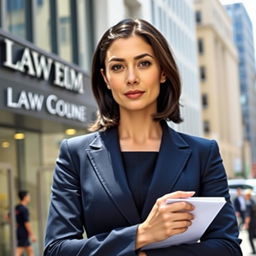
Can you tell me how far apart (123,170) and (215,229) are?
34 centimetres

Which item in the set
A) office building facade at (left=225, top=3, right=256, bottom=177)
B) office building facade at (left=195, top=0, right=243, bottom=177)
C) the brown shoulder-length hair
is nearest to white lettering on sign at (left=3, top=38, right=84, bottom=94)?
the brown shoulder-length hair

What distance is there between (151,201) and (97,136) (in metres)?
0.33

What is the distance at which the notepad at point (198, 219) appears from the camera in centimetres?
151

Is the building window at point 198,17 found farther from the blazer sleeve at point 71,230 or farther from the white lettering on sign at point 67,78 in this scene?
the blazer sleeve at point 71,230

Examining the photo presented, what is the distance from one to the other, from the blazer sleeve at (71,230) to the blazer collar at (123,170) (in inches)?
3.1

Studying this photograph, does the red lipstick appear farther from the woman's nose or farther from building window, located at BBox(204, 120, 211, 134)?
building window, located at BBox(204, 120, 211, 134)

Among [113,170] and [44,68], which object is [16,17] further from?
[113,170]

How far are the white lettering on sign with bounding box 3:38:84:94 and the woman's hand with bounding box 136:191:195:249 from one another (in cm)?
774

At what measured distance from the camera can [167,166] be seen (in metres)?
1.70

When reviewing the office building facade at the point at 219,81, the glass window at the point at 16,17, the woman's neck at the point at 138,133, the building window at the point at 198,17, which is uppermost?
the building window at the point at 198,17

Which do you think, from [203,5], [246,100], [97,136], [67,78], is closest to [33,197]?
[67,78]

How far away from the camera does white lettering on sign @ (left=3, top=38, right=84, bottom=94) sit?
29.9 feet

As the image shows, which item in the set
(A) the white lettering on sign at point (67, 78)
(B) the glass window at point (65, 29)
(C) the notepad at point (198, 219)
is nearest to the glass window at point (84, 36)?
(B) the glass window at point (65, 29)

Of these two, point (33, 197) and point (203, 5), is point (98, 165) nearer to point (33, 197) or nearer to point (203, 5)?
point (33, 197)
